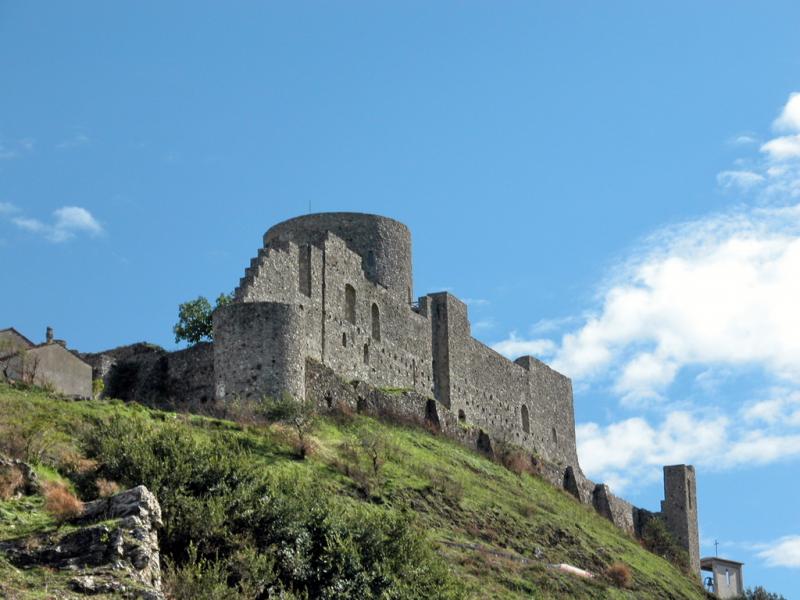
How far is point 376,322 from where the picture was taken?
59.0 metres

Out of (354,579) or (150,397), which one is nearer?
(354,579)

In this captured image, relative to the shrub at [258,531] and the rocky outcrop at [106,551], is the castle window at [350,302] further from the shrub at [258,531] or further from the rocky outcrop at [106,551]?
the rocky outcrop at [106,551]

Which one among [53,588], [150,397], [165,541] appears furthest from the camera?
[150,397]

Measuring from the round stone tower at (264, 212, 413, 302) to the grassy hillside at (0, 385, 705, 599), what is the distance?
9.93 m

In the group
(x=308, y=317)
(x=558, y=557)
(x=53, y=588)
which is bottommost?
(x=53, y=588)

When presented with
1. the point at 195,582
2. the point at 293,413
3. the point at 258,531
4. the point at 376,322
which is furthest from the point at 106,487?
the point at 376,322

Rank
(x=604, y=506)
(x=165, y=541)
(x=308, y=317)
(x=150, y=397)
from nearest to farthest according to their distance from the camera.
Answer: (x=165, y=541) < (x=150, y=397) < (x=308, y=317) < (x=604, y=506)

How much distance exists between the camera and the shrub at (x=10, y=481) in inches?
1132

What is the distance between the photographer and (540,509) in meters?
50.1

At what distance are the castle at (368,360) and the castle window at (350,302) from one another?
5 centimetres

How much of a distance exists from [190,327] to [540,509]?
15.1 m

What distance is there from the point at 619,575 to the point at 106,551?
2453 centimetres

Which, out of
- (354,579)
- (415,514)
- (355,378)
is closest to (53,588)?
(354,579)

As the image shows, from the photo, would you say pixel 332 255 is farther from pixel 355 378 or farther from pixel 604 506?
pixel 604 506
